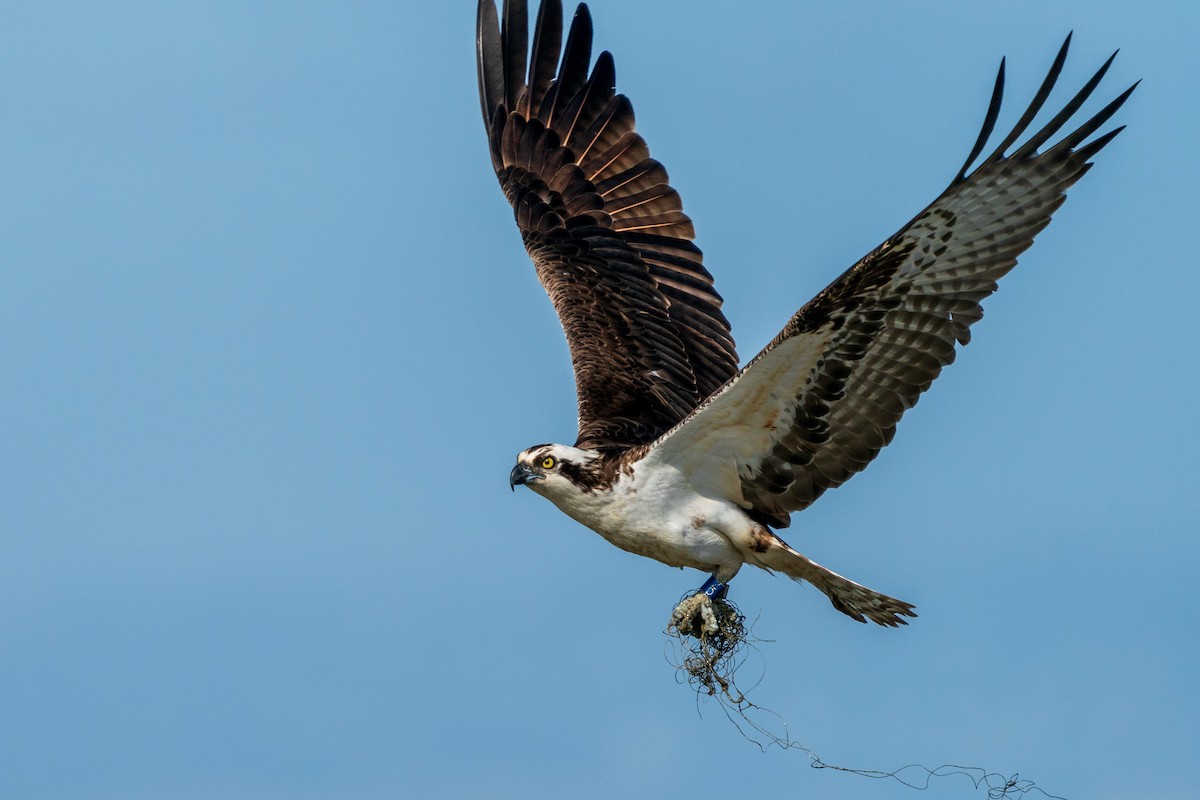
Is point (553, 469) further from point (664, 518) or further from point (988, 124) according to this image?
point (988, 124)

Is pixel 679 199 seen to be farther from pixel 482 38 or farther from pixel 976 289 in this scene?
pixel 976 289

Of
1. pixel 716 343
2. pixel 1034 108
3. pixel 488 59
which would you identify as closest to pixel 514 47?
pixel 488 59

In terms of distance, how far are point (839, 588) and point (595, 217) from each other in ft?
13.0

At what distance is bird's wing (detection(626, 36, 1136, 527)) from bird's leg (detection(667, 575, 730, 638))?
19.9 inches

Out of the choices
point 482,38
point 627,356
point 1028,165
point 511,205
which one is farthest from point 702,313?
point 1028,165

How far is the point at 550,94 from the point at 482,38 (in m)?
0.65

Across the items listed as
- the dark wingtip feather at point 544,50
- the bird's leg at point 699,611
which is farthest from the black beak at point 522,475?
the dark wingtip feather at point 544,50

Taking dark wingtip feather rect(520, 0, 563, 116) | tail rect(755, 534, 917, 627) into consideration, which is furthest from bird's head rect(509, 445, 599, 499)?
dark wingtip feather rect(520, 0, 563, 116)

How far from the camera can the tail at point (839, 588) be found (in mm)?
8992

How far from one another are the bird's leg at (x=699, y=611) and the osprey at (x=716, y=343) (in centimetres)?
2

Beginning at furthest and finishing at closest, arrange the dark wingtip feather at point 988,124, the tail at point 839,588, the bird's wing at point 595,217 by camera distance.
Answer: the bird's wing at point 595,217
the tail at point 839,588
the dark wingtip feather at point 988,124

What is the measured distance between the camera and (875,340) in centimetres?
841

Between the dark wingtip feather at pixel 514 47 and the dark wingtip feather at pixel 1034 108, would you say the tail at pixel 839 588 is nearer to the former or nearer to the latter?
the dark wingtip feather at pixel 1034 108

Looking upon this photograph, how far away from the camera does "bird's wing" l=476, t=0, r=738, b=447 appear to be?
1104 cm
